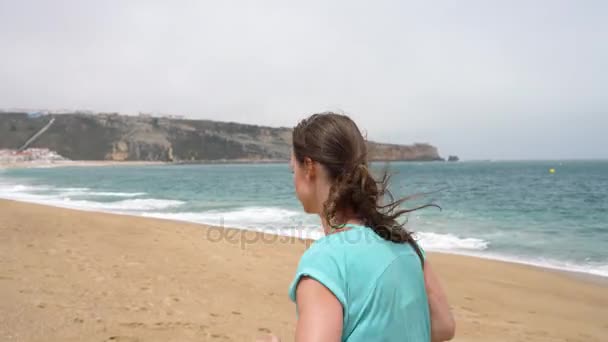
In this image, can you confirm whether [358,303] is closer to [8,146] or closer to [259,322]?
[259,322]

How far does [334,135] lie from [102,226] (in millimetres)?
12018

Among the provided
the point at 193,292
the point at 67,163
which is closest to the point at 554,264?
the point at 193,292

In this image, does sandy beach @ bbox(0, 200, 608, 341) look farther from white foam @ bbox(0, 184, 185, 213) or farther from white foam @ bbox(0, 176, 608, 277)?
white foam @ bbox(0, 184, 185, 213)

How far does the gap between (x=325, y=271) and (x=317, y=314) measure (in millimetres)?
96

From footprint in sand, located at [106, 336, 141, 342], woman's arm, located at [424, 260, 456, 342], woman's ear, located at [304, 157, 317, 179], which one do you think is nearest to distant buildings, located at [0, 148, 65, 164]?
footprint in sand, located at [106, 336, 141, 342]

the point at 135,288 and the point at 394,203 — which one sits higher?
the point at 394,203

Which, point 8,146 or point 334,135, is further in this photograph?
point 8,146

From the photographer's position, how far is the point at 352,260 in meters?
1.07

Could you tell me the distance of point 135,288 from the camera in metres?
6.14

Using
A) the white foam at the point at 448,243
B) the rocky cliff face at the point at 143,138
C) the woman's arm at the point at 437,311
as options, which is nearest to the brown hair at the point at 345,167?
the woman's arm at the point at 437,311

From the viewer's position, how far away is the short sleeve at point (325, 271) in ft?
3.35

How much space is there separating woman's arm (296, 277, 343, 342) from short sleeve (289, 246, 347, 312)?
1 cm

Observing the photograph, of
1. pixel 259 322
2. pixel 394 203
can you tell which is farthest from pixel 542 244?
pixel 394 203

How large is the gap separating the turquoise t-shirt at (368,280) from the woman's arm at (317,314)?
0.06ft
